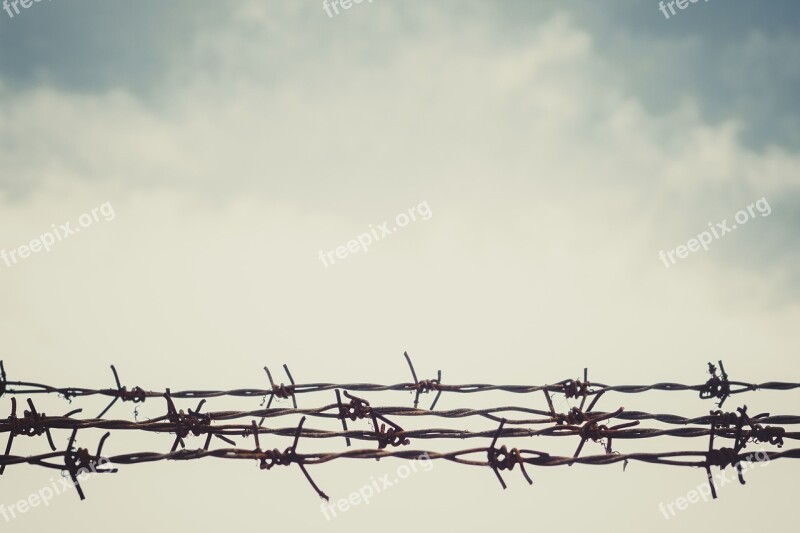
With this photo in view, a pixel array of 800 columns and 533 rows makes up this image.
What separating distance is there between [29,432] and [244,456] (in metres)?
1.31

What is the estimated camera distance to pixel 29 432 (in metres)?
2.82

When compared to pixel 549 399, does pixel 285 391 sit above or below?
above

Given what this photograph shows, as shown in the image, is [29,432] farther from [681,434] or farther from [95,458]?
[681,434]

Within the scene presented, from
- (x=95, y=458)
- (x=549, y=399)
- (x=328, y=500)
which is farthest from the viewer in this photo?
(x=549, y=399)

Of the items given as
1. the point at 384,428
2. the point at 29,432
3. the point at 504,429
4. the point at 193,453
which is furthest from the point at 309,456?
the point at 29,432

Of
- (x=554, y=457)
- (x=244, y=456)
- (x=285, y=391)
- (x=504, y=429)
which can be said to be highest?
(x=285, y=391)

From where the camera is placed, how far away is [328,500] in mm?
2482

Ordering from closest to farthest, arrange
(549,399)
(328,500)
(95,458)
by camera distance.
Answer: (328,500), (95,458), (549,399)

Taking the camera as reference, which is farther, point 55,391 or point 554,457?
point 55,391

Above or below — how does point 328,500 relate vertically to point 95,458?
below

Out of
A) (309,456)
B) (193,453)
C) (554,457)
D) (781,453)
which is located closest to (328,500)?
(309,456)

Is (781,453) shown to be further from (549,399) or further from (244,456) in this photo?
(244,456)

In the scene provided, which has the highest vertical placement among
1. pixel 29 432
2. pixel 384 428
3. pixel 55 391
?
pixel 55 391

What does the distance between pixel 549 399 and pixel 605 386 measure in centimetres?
35
